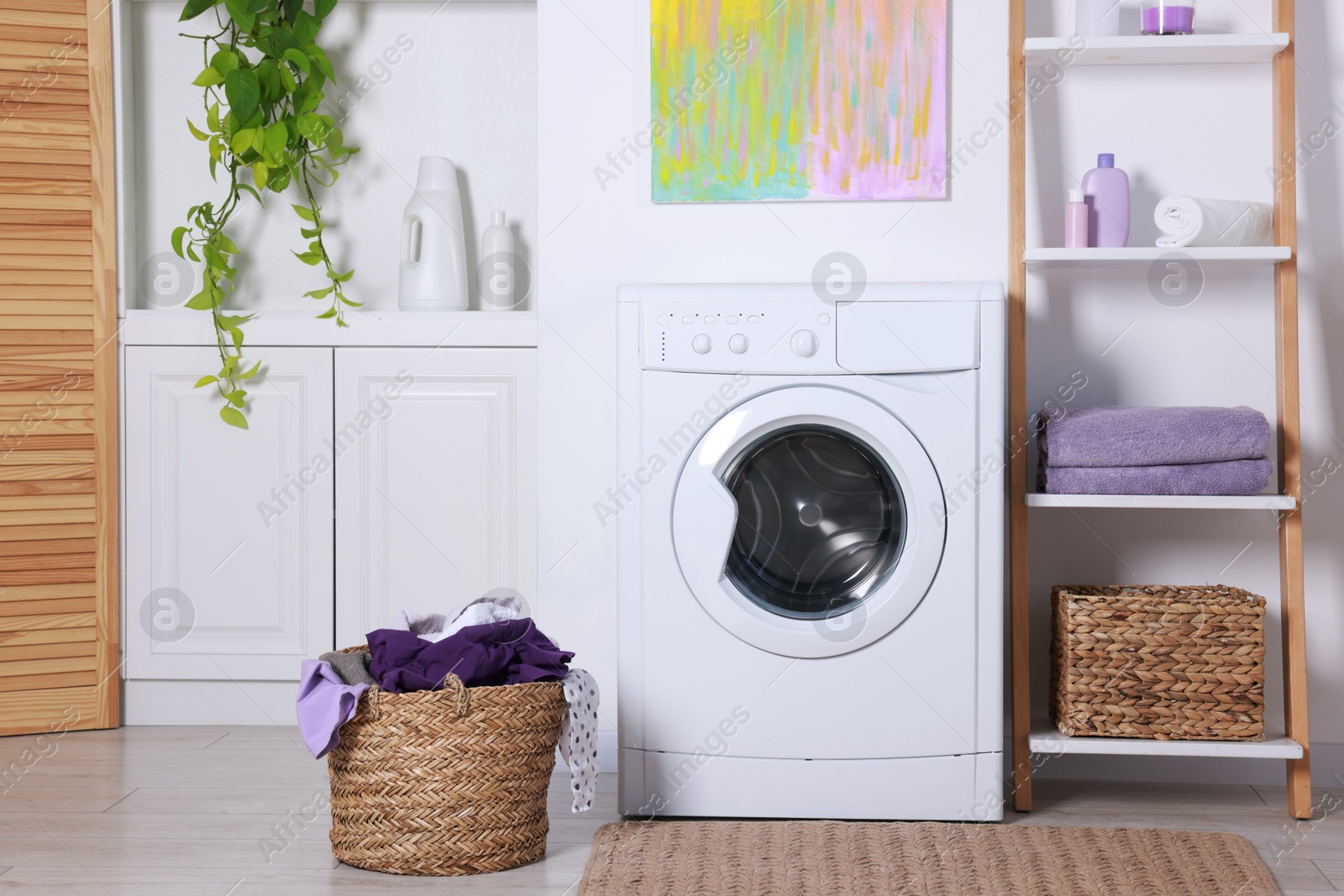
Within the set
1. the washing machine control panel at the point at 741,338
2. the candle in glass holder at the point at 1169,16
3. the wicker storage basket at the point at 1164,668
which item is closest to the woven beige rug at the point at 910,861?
the wicker storage basket at the point at 1164,668

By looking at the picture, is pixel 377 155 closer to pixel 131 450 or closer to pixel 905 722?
pixel 131 450

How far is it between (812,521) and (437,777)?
666 millimetres

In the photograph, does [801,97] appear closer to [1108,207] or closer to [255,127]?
[1108,207]

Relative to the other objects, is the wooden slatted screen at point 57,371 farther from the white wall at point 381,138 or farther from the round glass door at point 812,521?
the round glass door at point 812,521

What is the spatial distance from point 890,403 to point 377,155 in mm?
1397

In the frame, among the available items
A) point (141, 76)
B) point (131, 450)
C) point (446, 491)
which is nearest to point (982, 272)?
point (446, 491)

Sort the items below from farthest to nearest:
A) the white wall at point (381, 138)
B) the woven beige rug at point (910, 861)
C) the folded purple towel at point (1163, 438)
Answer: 1. the white wall at point (381, 138)
2. the folded purple towel at point (1163, 438)
3. the woven beige rug at point (910, 861)

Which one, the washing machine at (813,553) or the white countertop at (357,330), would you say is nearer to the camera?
the washing machine at (813,553)

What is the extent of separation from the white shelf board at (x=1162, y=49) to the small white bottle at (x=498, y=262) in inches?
43.7

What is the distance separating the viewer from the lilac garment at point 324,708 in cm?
145

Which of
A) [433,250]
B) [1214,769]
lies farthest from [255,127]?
[1214,769]

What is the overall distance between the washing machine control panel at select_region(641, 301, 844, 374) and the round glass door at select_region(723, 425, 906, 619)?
106 millimetres

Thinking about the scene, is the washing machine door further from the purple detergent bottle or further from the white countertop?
the white countertop

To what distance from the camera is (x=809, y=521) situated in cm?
168
